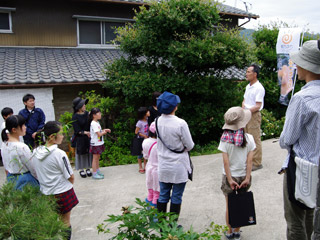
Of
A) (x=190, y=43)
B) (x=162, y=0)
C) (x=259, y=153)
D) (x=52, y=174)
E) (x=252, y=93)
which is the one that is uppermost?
(x=162, y=0)

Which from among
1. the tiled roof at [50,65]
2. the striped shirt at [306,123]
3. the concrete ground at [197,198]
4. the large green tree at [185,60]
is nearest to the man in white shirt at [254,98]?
the concrete ground at [197,198]

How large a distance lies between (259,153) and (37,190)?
4219 millimetres

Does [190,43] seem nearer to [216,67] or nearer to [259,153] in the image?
[216,67]


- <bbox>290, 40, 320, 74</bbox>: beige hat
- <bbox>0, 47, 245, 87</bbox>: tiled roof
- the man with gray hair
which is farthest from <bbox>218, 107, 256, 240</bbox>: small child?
<bbox>0, 47, 245, 87</bbox>: tiled roof

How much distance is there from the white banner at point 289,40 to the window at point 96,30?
18.5 ft

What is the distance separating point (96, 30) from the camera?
11117 millimetres

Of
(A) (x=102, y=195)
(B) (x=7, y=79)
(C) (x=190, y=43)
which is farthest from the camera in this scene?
(B) (x=7, y=79)

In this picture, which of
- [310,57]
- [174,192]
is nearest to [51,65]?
[174,192]

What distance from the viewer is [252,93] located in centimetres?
537

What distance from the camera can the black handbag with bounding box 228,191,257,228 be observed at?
10.5ft

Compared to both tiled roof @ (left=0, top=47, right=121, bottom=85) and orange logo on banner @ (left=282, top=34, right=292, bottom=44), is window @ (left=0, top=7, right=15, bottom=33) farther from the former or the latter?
orange logo on banner @ (left=282, top=34, right=292, bottom=44)

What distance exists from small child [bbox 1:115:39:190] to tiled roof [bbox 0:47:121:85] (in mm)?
4738

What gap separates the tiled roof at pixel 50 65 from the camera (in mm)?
8102

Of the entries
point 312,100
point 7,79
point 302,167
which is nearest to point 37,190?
point 302,167
